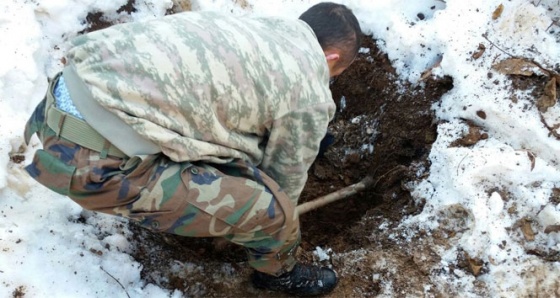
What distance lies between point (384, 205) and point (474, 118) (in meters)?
0.67

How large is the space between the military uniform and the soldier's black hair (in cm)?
14

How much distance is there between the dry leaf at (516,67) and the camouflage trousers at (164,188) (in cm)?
164

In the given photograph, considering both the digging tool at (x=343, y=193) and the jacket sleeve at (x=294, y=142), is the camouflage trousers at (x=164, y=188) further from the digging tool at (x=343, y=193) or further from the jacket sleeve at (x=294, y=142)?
the digging tool at (x=343, y=193)

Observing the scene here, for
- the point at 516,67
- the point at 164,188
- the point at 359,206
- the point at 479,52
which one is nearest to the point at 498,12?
the point at 479,52

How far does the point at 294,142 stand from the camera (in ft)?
6.04

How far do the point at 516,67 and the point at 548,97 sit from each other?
0.79 feet

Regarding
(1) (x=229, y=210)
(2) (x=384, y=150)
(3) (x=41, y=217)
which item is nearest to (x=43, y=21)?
(3) (x=41, y=217)

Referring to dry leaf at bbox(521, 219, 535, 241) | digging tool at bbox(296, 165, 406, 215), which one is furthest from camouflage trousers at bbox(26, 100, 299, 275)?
dry leaf at bbox(521, 219, 535, 241)

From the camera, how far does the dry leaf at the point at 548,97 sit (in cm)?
264

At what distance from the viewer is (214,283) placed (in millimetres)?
2424

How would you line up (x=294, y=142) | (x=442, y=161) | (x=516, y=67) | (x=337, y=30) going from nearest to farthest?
(x=294, y=142)
(x=337, y=30)
(x=442, y=161)
(x=516, y=67)

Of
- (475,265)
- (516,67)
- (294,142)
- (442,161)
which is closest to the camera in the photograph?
(294,142)

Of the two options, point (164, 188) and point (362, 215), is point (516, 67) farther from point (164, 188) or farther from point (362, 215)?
point (164, 188)

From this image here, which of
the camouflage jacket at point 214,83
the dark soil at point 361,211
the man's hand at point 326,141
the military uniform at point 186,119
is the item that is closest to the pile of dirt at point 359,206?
the dark soil at point 361,211
